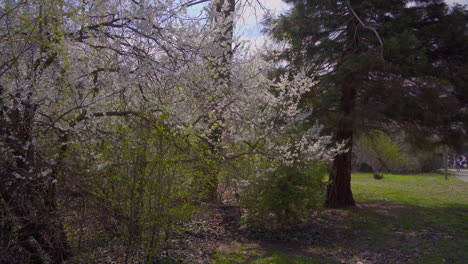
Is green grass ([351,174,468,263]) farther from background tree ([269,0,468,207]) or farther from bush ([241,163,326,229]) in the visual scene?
bush ([241,163,326,229])

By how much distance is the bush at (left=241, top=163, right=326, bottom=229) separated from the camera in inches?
261

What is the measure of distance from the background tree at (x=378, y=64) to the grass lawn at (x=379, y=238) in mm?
1104

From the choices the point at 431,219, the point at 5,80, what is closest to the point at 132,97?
the point at 5,80

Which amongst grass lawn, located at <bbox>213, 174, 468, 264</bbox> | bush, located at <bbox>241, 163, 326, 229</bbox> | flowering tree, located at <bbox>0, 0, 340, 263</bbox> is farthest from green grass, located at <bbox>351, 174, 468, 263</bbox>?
flowering tree, located at <bbox>0, 0, 340, 263</bbox>

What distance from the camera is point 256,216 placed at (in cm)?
692

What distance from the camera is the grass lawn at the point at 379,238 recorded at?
5.58 m

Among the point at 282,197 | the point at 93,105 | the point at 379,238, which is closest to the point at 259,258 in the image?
the point at 282,197

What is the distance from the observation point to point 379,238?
21.8 feet

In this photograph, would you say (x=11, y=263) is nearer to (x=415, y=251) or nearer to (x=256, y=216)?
(x=256, y=216)

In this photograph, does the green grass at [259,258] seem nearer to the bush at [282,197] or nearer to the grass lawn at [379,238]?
the grass lawn at [379,238]

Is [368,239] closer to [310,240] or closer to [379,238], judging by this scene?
[379,238]

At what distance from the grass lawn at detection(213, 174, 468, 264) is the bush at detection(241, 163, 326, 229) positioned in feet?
1.67

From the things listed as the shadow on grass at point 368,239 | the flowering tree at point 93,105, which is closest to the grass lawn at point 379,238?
the shadow on grass at point 368,239

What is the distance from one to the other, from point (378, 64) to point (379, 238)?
3314 mm
